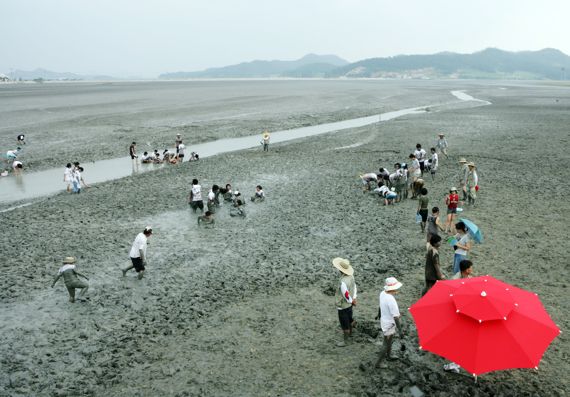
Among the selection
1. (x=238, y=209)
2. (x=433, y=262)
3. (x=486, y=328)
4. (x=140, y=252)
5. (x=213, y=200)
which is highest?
(x=486, y=328)

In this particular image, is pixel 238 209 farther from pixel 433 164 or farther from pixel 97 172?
pixel 97 172

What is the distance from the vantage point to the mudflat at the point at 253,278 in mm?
8828

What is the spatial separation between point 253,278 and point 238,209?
6.44 metres

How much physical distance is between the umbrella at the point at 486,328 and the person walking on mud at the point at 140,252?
8546 millimetres

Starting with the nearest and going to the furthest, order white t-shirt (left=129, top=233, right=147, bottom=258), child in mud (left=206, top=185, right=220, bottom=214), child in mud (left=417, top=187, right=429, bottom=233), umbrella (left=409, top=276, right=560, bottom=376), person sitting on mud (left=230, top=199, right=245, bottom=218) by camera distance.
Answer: umbrella (left=409, top=276, right=560, bottom=376), white t-shirt (left=129, top=233, right=147, bottom=258), child in mud (left=417, top=187, right=429, bottom=233), child in mud (left=206, top=185, right=220, bottom=214), person sitting on mud (left=230, top=199, right=245, bottom=218)

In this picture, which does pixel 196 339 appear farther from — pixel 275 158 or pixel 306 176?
pixel 275 158

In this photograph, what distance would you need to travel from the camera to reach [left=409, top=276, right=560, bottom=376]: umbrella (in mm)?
6492

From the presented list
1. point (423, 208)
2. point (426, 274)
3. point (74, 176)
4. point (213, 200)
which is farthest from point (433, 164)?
point (74, 176)

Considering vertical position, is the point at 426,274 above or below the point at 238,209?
above

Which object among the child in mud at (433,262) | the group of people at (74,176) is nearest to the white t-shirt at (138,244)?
the child in mud at (433,262)

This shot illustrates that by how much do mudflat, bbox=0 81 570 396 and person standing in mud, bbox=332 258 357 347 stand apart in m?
0.45

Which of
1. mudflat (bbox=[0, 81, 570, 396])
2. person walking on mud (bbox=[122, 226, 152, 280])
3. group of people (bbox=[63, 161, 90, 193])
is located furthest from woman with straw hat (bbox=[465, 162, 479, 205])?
group of people (bbox=[63, 161, 90, 193])

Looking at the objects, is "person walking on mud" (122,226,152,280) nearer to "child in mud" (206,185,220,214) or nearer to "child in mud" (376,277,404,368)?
"child in mud" (206,185,220,214)

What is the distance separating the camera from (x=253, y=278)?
13.3 meters
